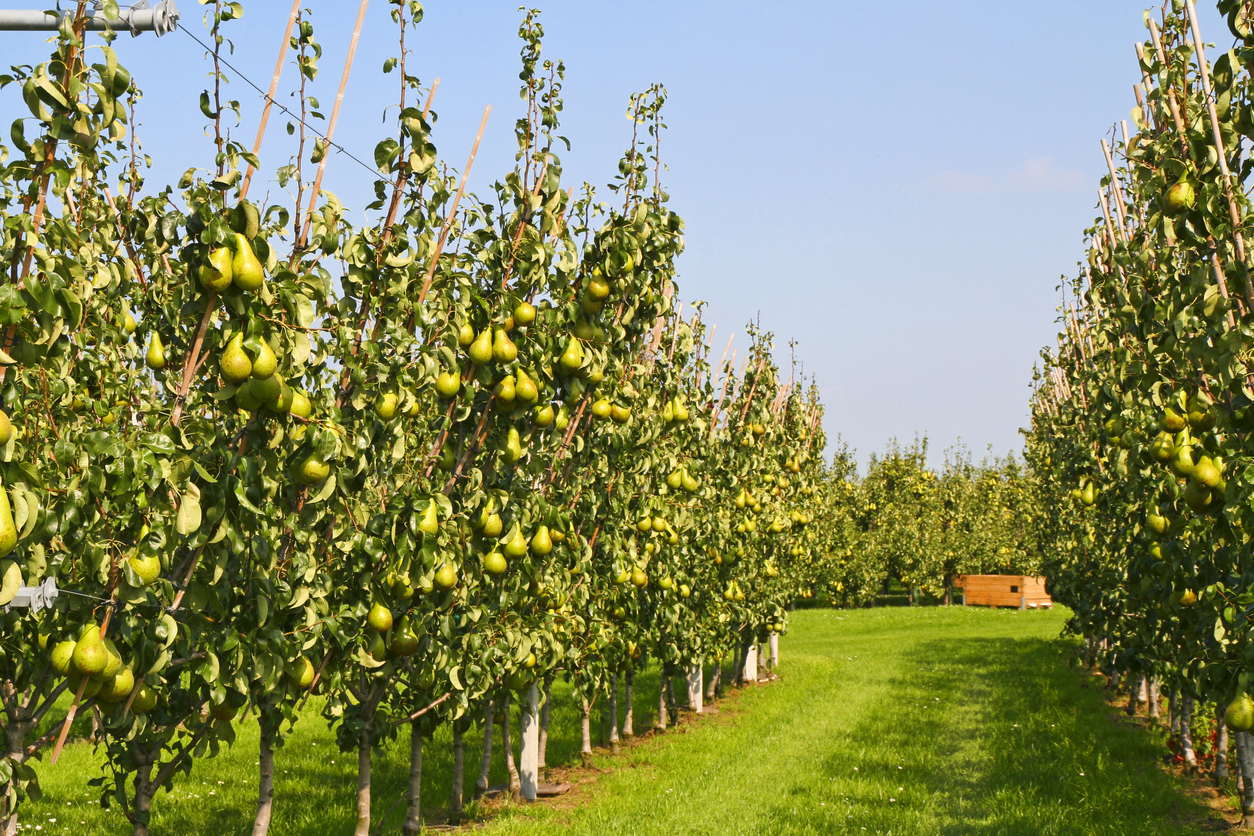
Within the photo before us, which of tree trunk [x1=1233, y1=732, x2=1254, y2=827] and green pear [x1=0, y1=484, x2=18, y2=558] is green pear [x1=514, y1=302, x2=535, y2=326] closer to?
green pear [x1=0, y1=484, x2=18, y2=558]

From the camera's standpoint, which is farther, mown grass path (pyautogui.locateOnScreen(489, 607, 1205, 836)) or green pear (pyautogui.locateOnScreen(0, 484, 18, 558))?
mown grass path (pyautogui.locateOnScreen(489, 607, 1205, 836))

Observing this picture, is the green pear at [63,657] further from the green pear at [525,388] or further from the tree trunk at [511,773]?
the tree trunk at [511,773]

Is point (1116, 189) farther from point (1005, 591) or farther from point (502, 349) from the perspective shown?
point (1005, 591)

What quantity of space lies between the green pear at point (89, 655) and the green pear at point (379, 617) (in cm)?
155

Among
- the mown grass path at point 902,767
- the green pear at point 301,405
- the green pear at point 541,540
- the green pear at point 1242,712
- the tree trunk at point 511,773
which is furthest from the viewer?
the tree trunk at point 511,773

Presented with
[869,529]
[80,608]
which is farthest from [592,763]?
[869,529]

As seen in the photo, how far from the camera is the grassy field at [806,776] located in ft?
26.9

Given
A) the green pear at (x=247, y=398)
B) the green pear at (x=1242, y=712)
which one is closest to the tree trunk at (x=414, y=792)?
the green pear at (x=247, y=398)

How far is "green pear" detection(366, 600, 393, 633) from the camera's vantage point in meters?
4.69

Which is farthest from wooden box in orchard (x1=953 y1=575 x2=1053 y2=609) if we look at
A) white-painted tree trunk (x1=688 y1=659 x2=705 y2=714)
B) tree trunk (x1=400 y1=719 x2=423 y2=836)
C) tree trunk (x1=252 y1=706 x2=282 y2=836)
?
tree trunk (x1=252 y1=706 x2=282 y2=836)

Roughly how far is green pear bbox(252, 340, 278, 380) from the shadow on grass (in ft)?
20.9

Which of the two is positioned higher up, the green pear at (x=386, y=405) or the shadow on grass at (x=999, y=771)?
the green pear at (x=386, y=405)

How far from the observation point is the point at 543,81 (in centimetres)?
602

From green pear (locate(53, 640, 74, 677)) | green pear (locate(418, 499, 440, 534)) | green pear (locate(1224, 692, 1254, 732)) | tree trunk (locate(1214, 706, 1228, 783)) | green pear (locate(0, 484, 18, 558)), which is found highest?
green pear (locate(418, 499, 440, 534))
